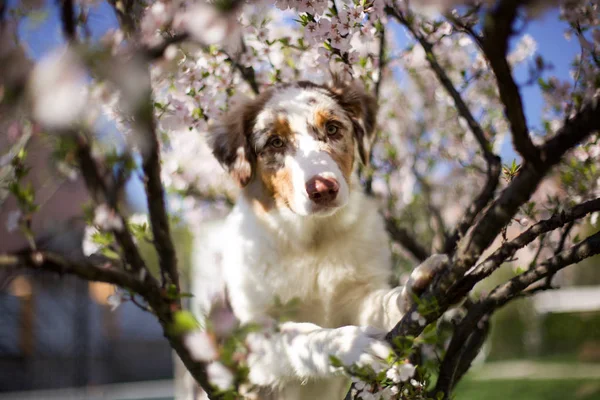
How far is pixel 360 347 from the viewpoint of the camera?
6.44ft

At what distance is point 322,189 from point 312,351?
0.64m

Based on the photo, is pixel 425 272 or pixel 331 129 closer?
pixel 425 272

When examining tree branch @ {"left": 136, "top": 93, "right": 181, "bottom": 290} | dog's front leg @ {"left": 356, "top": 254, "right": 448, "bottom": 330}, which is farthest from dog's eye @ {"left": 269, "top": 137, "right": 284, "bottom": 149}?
tree branch @ {"left": 136, "top": 93, "right": 181, "bottom": 290}

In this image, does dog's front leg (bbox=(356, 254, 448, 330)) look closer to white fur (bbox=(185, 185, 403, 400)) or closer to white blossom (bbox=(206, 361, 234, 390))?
white fur (bbox=(185, 185, 403, 400))

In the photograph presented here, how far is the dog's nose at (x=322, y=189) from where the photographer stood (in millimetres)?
2404

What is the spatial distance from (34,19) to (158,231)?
1042mm

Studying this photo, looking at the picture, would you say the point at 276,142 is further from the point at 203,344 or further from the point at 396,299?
the point at 203,344

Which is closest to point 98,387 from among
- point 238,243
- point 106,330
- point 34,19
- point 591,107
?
point 106,330

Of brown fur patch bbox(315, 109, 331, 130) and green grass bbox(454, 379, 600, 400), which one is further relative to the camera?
green grass bbox(454, 379, 600, 400)

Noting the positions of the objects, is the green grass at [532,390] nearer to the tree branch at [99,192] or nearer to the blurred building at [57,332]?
the blurred building at [57,332]

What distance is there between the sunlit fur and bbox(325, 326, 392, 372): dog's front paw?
25cm

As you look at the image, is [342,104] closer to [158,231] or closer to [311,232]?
[311,232]

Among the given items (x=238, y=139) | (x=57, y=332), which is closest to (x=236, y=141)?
(x=238, y=139)

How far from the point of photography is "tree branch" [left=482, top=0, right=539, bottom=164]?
1.14 m
